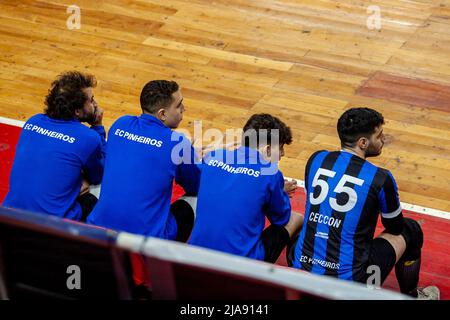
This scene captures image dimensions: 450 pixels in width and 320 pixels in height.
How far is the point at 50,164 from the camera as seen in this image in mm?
4879

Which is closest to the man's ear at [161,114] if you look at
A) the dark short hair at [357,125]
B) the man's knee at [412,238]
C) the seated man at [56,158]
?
the seated man at [56,158]

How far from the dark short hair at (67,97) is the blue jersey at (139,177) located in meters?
0.32

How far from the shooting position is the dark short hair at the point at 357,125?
15.3 ft

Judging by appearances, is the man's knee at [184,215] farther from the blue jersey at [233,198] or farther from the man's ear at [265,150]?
the man's ear at [265,150]

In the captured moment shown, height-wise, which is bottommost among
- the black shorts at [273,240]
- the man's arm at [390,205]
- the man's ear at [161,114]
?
the black shorts at [273,240]

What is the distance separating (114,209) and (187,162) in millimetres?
514

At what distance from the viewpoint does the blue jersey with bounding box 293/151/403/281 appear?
452cm

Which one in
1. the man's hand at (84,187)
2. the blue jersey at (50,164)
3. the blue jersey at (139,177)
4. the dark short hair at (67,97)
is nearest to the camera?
the blue jersey at (139,177)

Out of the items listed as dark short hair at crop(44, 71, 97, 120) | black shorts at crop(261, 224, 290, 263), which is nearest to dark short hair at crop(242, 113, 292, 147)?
black shorts at crop(261, 224, 290, 263)

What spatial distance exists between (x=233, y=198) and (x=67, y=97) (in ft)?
4.08

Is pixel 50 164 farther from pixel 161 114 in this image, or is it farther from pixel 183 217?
pixel 183 217

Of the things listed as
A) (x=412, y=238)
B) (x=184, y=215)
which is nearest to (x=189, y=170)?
(x=184, y=215)

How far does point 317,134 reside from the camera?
6.92 meters

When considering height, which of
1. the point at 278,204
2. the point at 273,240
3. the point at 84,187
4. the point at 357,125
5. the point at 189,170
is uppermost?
the point at 357,125
